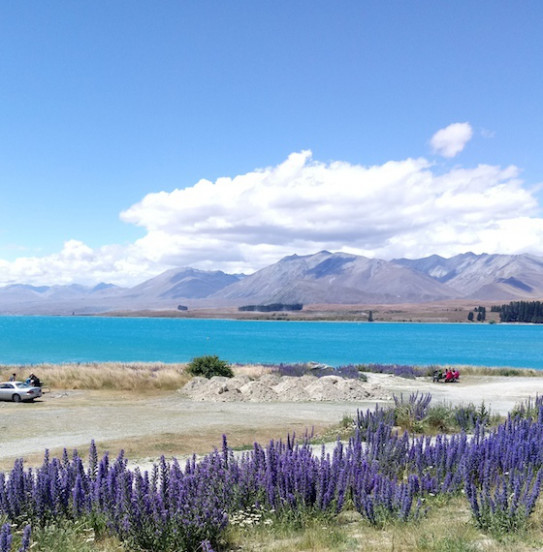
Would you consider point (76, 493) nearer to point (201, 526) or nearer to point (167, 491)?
point (167, 491)

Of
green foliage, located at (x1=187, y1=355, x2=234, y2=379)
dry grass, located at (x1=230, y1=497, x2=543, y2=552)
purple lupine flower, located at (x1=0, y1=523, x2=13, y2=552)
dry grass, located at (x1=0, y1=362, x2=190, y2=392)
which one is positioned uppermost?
purple lupine flower, located at (x1=0, y1=523, x2=13, y2=552)

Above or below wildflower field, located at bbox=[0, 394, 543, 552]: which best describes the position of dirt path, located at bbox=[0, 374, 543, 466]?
below

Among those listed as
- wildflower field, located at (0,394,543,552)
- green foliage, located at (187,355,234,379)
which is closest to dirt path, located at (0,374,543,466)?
green foliage, located at (187,355,234,379)

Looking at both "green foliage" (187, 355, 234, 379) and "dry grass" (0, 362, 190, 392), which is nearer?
"dry grass" (0, 362, 190, 392)

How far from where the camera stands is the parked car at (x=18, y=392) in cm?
2984

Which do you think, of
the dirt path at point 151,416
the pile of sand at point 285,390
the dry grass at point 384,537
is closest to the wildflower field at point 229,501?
the dry grass at point 384,537

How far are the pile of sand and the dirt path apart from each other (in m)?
1.30

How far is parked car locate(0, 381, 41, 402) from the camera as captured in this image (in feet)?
97.9

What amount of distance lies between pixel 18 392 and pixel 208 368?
12.4m

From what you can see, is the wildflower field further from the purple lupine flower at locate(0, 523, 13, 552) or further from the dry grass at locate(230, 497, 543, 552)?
the purple lupine flower at locate(0, 523, 13, 552)

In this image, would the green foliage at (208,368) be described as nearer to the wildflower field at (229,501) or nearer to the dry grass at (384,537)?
the wildflower field at (229,501)

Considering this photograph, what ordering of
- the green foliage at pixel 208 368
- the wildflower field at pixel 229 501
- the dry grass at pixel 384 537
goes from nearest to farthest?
the wildflower field at pixel 229 501, the dry grass at pixel 384 537, the green foliage at pixel 208 368

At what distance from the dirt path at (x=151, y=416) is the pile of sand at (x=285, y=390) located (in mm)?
1303

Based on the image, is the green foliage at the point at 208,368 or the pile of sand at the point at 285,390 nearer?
the pile of sand at the point at 285,390
